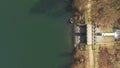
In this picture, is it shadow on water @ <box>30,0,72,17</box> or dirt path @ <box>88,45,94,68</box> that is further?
shadow on water @ <box>30,0,72,17</box>

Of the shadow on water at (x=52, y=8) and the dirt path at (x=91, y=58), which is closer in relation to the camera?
the dirt path at (x=91, y=58)

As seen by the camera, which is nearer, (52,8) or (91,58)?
(91,58)

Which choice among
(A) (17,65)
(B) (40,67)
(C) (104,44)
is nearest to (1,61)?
(A) (17,65)

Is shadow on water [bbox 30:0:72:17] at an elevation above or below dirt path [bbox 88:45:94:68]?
above

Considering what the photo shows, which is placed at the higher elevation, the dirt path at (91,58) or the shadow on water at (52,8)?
the shadow on water at (52,8)

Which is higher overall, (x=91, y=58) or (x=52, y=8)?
(x=52, y=8)
